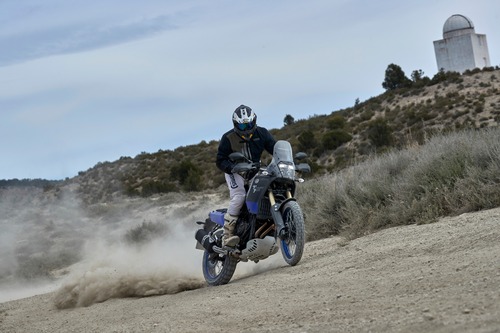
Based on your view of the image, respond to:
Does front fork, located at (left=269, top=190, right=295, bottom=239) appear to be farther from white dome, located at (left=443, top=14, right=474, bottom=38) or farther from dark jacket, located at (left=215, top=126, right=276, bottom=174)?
white dome, located at (left=443, top=14, right=474, bottom=38)

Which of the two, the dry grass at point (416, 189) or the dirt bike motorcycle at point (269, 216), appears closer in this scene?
the dirt bike motorcycle at point (269, 216)

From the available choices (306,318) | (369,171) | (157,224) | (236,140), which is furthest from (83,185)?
(306,318)

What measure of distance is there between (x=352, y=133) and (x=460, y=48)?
65.6 ft

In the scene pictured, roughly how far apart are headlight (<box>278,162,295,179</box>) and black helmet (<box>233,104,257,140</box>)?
2.33 ft

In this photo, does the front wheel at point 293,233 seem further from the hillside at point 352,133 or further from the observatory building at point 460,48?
the observatory building at point 460,48

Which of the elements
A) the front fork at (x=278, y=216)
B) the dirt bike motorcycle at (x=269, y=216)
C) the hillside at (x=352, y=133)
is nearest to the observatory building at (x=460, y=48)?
the hillside at (x=352, y=133)

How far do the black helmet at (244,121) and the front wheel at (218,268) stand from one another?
185 centimetres

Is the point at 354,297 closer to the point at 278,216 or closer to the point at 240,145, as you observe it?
the point at 278,216

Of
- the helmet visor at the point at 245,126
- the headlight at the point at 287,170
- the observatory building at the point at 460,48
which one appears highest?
the observatory building at the point at 460,48

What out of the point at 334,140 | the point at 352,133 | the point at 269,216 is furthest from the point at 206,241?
the point at 352,133

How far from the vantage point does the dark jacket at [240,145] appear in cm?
1212

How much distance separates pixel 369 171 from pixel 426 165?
280cm

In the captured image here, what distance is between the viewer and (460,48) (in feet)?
221

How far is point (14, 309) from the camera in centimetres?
1380
